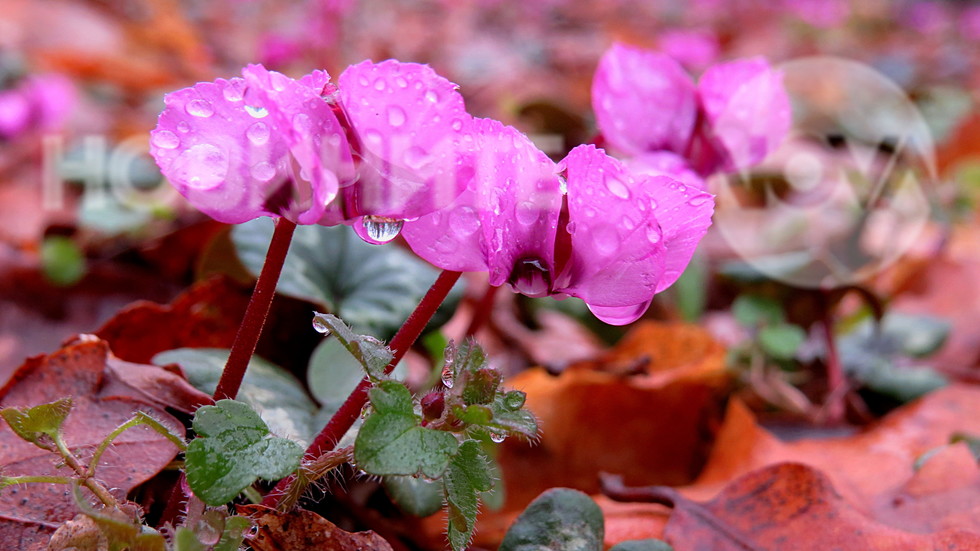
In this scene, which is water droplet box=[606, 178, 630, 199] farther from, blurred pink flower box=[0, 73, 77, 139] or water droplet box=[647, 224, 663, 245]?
blurred pink flower box=[0, 73, 77, 139]

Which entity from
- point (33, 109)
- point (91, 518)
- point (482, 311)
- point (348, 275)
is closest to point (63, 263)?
point (348, 275)

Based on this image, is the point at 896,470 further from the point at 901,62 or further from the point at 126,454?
the point at 901,62

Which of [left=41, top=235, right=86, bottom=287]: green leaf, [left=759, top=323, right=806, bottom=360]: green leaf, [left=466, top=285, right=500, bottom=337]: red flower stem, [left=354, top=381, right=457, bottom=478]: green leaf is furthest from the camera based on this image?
[left=41, top=235, right=86, bottom=287]: green leaf

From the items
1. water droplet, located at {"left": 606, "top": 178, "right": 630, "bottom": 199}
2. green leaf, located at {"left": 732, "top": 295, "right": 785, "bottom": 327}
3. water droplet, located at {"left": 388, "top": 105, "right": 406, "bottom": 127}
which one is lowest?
green leaf, located at {"left": 732, "top": 295, "right": 785, "bottom": 327}

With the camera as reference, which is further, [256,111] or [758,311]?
[758,311]

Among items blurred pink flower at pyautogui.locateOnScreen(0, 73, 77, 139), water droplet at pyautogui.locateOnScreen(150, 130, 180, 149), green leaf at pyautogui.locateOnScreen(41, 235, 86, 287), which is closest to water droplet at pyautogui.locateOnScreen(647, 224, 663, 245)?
water droplet at pyautogui.locateOnScreen(150, 130, 180, 149)

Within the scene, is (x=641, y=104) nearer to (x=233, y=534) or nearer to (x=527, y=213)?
(x=527, y=213)
